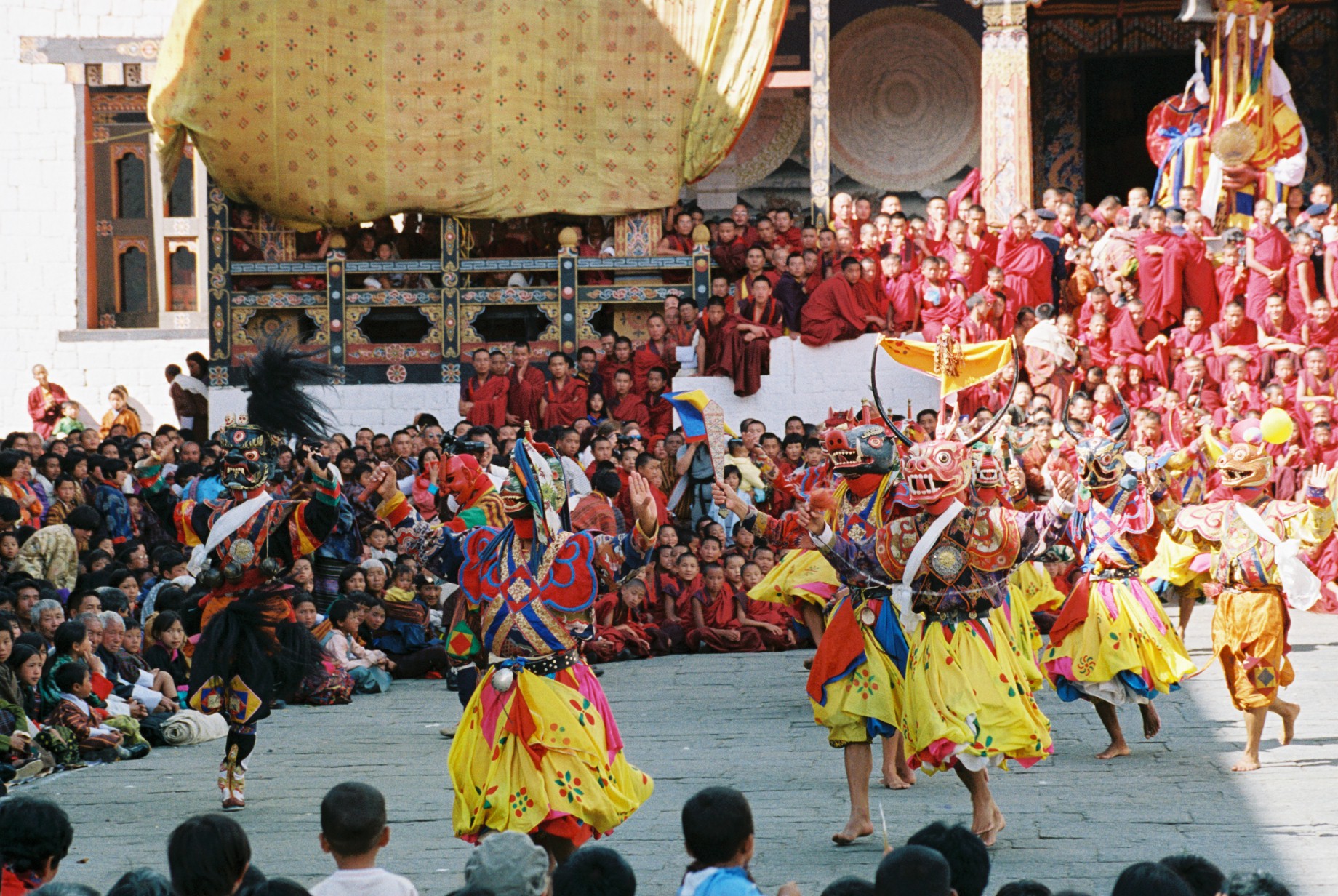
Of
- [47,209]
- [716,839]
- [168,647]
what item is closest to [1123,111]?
[47,209]

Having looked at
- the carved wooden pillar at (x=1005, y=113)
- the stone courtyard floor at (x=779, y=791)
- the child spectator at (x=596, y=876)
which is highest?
the carved wooden pillar at (x=1005, y=113)

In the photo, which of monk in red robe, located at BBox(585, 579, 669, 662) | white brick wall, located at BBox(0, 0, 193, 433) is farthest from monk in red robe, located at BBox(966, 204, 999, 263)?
white brick wall, located at BBox(0, 0, 193, 433)

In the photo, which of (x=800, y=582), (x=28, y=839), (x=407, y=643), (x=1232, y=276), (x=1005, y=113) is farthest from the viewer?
(x=1005, y=113)

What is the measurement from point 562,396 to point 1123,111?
8.67 m

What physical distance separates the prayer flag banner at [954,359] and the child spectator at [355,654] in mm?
4349

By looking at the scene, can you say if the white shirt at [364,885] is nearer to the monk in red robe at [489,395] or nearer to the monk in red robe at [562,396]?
the monk in red robe at [562,396]

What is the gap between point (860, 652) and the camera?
7273 mm

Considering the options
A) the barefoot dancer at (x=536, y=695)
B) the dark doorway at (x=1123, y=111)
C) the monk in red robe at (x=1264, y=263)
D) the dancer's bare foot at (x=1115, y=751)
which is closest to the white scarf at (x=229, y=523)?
the barefoot dancer at (x=536, y=695)

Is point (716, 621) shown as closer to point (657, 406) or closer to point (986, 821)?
point (657, 406)

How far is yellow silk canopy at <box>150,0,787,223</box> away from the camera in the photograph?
1711 cm

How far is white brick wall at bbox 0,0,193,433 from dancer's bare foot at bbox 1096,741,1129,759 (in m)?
13.6

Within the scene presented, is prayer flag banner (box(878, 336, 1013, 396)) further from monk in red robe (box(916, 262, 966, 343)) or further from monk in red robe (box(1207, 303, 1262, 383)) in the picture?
monk in red robe (box(916, 262, 966, 343))

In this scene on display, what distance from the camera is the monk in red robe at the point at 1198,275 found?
1553cm

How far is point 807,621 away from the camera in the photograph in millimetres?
10383
